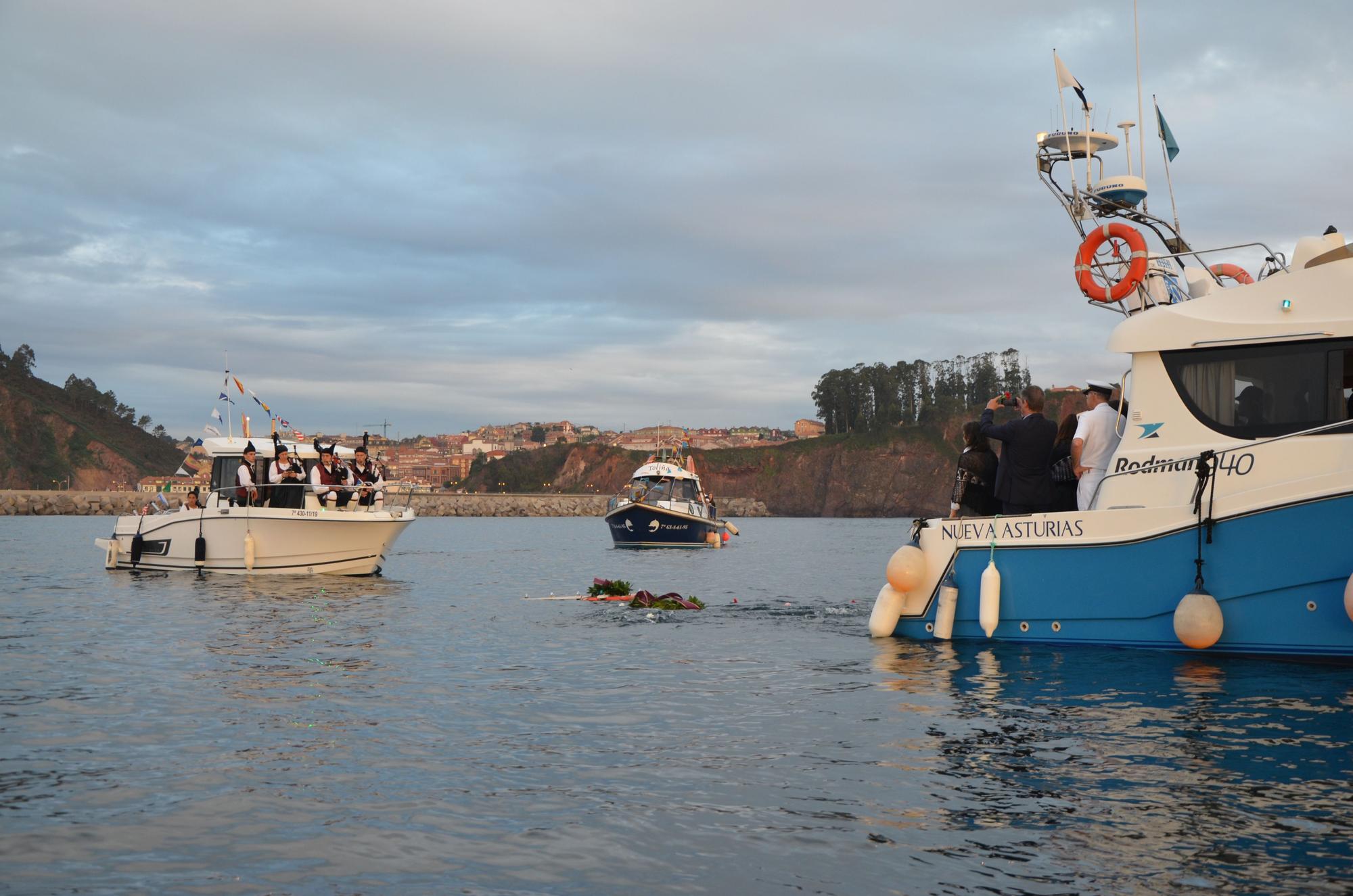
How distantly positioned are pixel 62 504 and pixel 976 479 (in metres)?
147

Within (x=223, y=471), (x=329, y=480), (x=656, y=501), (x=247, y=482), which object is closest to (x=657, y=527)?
(x=656, y=501)

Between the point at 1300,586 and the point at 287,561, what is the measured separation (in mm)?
22115

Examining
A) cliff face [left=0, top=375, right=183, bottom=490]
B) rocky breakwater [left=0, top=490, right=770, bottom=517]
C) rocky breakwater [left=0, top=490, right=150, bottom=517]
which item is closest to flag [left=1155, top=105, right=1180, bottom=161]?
rocky breakwater [left=0, top=490, right=150, bottom=517]

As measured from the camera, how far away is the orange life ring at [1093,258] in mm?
14633

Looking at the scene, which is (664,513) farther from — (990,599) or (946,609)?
(990,599)

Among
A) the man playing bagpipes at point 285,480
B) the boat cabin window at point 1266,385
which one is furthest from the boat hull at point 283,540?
the boat cabin window at point 1266,385

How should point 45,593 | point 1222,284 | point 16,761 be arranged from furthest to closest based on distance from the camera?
1. point 45,593
2. point 1222,284
3. point 16,761

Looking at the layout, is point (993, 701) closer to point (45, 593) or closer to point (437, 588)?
point (437, 588)

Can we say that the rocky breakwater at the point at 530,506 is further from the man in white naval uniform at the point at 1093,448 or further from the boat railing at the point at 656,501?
the man in white naval uniform at the point at 1093,448

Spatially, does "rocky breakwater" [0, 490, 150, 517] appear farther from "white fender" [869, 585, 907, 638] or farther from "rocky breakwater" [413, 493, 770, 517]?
"white fender" [869, 585, 907, 638]

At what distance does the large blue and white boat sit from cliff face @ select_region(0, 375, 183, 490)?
7189 inches

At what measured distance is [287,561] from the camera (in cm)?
2695

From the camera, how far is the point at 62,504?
138625 mm

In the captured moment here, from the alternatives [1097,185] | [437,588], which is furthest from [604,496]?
[1097,185]
